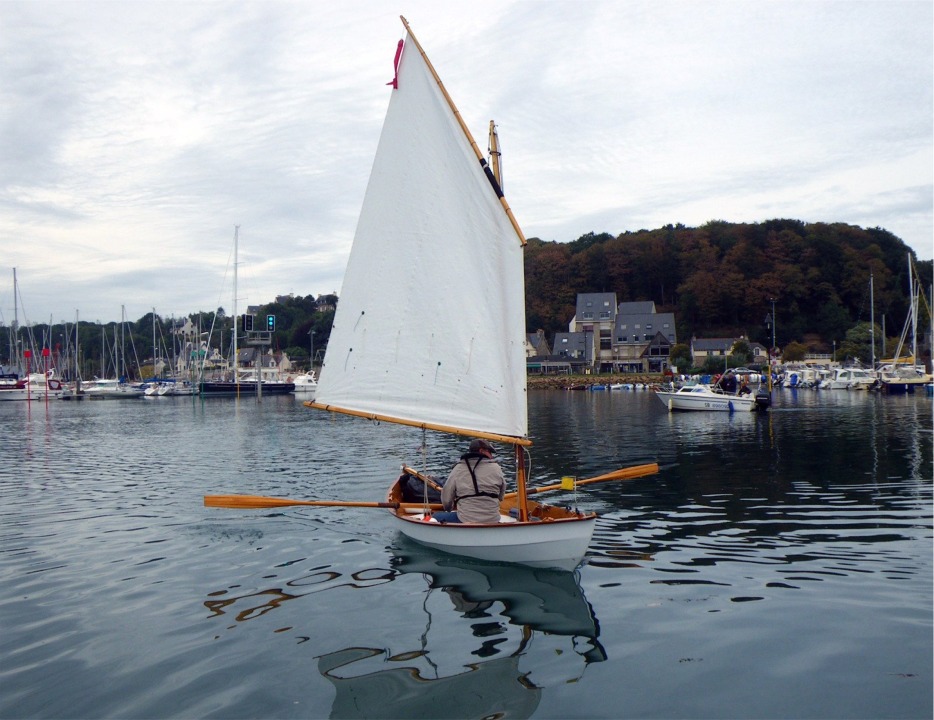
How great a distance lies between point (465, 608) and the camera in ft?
34.8

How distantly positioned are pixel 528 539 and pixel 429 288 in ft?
15.7

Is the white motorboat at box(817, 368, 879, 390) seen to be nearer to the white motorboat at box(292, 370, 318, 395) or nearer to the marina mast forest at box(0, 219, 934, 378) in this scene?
the marina mast forest at box(0, 219, 934, 378)

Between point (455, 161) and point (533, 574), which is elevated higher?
point (455, 161)

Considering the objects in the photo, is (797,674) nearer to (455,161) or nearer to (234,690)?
(234,690)

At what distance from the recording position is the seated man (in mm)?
12273

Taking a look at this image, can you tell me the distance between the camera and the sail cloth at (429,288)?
1229 centimetres

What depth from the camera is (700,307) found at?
504 ft

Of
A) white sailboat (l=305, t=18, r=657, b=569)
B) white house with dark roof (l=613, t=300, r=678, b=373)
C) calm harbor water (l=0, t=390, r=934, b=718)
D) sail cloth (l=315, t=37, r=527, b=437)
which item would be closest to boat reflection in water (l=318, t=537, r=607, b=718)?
calm harbor water (l=0, t=390, r=934, b=718)

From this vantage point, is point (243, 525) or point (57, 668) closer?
point (57, 668)

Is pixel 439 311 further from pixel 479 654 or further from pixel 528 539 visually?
pixel 479 654

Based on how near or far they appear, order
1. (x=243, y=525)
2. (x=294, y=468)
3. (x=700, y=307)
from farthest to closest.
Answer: (x=700, y=307) → (x=294, y=468) → (x=243, y=525)

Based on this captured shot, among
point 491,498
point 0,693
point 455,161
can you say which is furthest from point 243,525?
point 455,161

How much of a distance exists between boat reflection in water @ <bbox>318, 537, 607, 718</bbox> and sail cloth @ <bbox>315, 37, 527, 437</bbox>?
2641 millimetres

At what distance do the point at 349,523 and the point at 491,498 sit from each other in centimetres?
555
